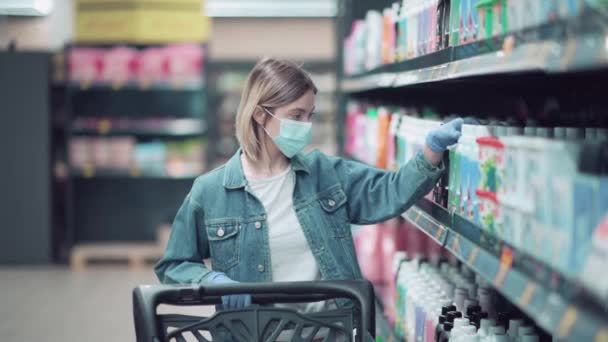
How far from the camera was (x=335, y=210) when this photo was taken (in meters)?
3.07

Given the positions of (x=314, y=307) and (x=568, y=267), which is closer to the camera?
(x=568, y=267)

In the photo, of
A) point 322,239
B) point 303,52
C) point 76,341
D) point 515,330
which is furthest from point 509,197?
point 303,52

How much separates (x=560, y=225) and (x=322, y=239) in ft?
4.19

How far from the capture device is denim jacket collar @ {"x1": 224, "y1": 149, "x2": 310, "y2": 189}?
3004mm

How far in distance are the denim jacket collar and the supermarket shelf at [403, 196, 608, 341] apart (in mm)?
459

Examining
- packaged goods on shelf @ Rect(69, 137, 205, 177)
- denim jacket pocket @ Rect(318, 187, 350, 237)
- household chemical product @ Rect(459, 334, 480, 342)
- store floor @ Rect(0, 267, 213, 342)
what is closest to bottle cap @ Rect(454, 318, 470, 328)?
household chemical product @ Rect(459, 334, 480, 342)

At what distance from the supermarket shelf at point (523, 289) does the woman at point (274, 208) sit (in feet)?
0.95

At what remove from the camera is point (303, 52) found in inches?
428

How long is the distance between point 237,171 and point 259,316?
694 millimetres

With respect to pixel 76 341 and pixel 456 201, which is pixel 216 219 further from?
pixel 76 341

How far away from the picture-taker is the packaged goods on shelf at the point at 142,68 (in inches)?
357

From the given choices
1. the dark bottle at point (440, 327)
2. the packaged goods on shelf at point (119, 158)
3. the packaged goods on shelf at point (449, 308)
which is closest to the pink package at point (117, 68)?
the packaged goods on shelf at point (119, 158)

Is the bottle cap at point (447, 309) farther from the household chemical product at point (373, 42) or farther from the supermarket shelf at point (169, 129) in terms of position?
the supermarket shelf at point (169, 129)

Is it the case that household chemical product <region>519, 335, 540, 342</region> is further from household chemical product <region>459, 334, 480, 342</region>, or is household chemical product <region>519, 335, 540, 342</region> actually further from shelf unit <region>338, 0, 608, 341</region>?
household chemical product <region>459, 334, 480, 342</region>
